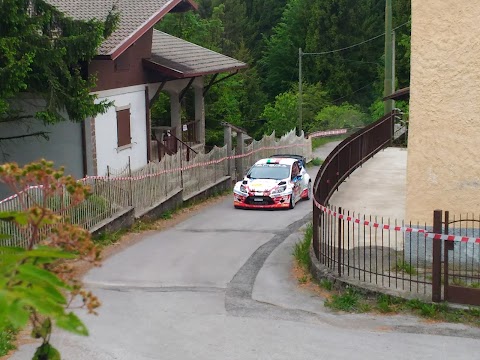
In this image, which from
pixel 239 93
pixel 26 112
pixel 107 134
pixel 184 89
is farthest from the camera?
pixel 239 93

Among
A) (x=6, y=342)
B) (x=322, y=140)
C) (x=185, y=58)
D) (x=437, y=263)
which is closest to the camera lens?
(x=6, y=342)

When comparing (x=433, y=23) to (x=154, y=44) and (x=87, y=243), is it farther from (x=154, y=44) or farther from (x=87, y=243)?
(x=154, y=44)

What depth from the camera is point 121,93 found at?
2288 cm

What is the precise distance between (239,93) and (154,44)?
3376 cm

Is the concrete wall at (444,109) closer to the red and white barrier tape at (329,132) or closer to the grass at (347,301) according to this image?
the grass at (347,301)

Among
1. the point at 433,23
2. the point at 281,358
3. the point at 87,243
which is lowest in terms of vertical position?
the point at 281,358

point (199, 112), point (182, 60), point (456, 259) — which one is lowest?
point (456, 259)

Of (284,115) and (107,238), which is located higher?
(284,115)

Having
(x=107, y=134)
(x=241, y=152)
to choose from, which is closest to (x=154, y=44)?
(x=241, y=152)

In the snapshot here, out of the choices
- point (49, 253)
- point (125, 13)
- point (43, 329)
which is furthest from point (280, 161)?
point (49, 253)

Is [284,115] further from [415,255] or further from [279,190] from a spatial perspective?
[415,255]

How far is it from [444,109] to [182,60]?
1603cm

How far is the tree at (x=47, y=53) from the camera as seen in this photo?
15.5 metres

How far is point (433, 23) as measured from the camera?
12312mm
